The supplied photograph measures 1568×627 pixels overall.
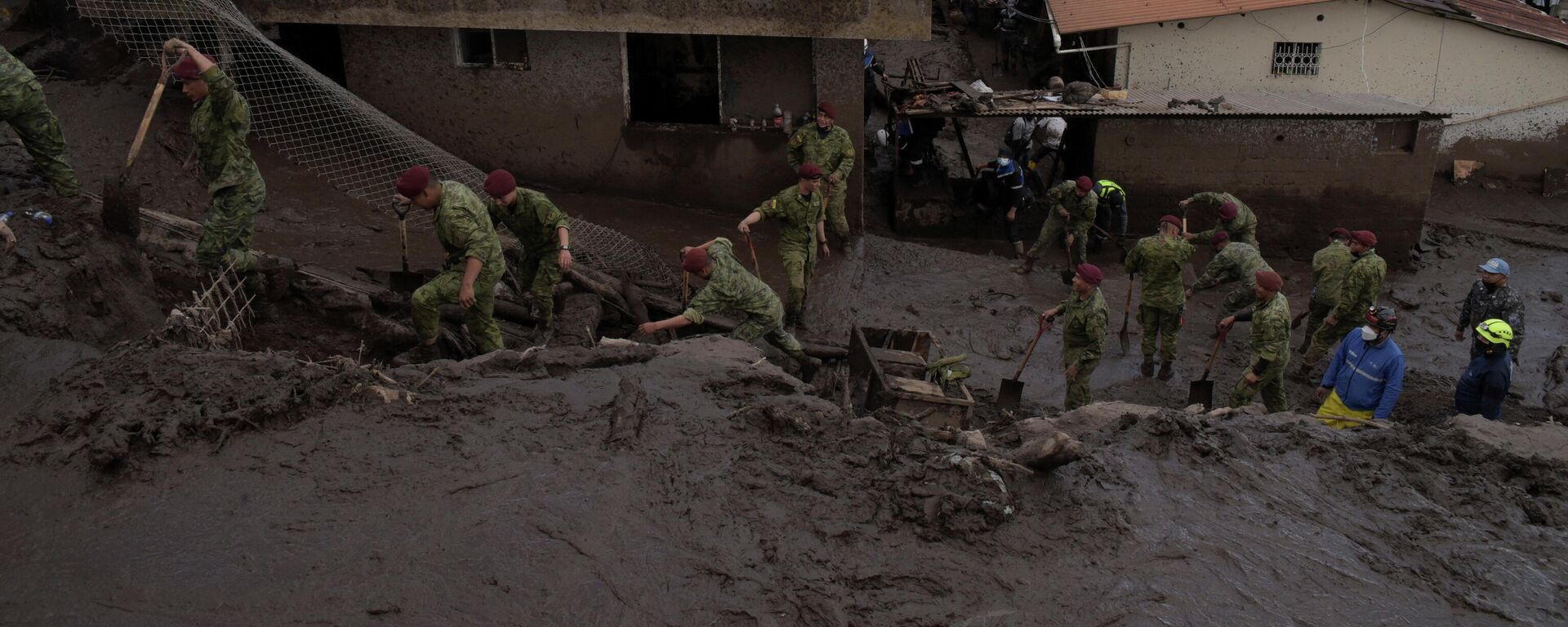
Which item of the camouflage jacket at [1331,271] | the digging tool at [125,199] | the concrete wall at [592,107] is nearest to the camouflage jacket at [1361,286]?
the camouflage jacket at [1331,271]

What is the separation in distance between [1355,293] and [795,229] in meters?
4.99

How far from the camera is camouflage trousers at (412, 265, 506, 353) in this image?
22.5 feet

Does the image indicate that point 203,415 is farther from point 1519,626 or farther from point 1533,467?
point 1533,467

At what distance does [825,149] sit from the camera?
10484mm

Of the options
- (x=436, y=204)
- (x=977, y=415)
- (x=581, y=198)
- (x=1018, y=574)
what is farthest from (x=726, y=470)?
(x=581, y=198)

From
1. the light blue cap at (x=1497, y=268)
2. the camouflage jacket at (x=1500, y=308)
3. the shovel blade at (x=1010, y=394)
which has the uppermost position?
the light blue cap at (x=1497, y=268)

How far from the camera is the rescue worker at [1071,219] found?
37.6 feet

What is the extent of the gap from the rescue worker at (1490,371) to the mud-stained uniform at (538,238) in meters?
6.85

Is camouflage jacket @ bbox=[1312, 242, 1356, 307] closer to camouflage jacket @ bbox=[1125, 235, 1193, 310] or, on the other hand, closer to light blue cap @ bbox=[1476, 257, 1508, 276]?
light blue cap @ bbox=[1476, 257, 1508, 276]

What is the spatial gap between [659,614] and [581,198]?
792cm

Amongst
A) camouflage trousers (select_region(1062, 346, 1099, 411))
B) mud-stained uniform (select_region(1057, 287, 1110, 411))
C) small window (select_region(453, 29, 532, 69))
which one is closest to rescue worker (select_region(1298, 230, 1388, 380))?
mud-stained uniform (select_region(1057, 287, 1110, 411))

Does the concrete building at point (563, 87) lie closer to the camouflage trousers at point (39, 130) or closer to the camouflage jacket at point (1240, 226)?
the camouflage trousers at point (39, 130)

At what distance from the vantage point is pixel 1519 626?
4449 millimetres

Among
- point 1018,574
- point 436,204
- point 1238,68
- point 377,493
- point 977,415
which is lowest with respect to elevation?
point 977,415
